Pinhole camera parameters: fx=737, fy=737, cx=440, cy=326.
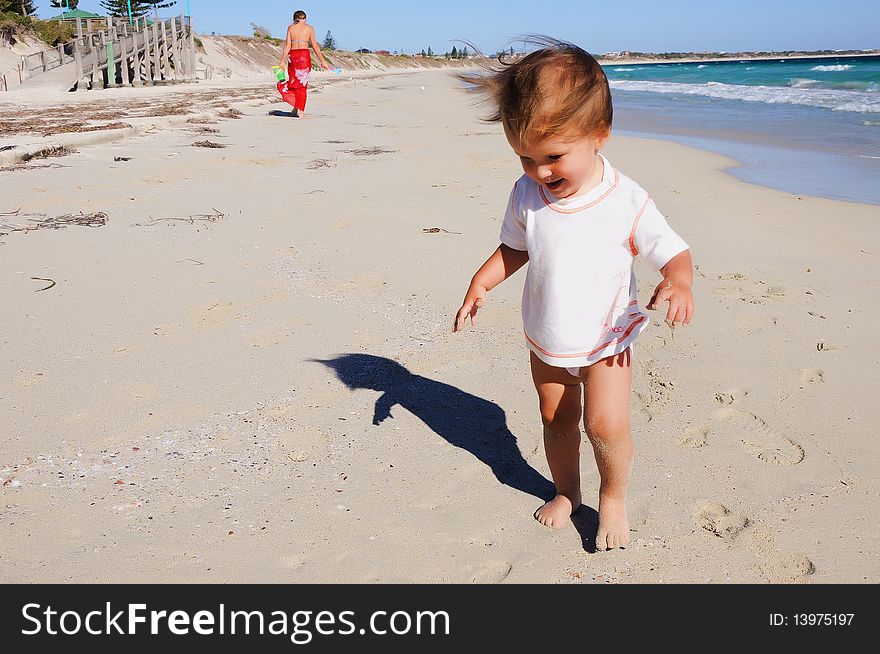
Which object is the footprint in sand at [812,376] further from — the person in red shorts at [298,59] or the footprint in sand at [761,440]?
the person in red shorts at [298,59]

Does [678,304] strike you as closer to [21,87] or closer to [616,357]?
[616,357]

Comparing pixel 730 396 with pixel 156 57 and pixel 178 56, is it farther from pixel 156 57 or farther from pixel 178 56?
pixel 178 56

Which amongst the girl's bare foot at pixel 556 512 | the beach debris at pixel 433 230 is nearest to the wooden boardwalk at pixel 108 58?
the beach debris at pixel 433 230

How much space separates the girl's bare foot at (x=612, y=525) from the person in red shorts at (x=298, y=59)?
38.7 feet

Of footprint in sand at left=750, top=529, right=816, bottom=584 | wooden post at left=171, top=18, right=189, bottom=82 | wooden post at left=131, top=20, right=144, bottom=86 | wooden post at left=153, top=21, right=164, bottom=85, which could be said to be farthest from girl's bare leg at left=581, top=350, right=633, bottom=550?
wooden post at left=171, top=18, right=189, bottom=82

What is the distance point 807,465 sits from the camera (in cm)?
232

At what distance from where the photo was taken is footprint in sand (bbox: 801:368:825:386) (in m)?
2.85

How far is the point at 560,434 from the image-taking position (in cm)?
215

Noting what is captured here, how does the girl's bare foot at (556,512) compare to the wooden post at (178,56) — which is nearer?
the girl's bare foot at (556,512)

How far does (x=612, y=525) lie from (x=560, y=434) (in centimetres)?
29

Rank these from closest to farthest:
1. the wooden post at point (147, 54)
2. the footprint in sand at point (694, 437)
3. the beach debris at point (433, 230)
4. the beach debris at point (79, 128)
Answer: the footprint in sand at point (694, 437) < the beach debris at point (433, 230) < the beach debris at point (79, 128) < the wooden post at point (147, 54)

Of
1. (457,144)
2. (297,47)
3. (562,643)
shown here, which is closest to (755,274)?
Answer: (562,643)

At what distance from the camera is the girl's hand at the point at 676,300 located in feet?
5.81

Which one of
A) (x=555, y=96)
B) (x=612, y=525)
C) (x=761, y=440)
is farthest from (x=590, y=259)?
(x=761, y=440)
